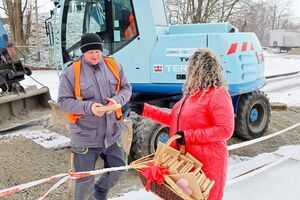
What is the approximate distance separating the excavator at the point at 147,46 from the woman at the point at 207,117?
229 centimetres


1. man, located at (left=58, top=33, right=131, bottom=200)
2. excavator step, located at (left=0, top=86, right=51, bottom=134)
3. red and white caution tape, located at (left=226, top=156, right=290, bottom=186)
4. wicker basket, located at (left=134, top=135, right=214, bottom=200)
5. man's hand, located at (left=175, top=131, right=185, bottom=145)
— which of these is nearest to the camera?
wicker basket, located at (left=134, top=135, right=214, bottom=200)

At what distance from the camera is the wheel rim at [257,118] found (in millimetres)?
6398

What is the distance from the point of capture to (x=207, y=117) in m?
2.66

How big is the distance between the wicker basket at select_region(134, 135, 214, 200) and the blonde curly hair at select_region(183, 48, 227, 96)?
0.37 m

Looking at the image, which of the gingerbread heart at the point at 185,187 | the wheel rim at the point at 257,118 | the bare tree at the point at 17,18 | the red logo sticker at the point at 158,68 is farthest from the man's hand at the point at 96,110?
the bare tree at the point at 17,18

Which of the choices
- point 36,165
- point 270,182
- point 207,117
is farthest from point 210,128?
point 36,165

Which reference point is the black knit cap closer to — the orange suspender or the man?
the man

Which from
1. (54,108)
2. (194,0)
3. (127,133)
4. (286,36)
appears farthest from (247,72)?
(286,36)

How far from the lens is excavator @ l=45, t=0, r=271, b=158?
211 inches

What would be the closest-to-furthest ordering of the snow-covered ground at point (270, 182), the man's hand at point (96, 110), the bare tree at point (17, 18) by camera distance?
the man's hand at point (96, 110)
the snow-covered ground at point (270, 182)
the bare tree at point (17, 18)

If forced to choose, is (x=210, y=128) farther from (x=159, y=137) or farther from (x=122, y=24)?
(x=122, y=24)

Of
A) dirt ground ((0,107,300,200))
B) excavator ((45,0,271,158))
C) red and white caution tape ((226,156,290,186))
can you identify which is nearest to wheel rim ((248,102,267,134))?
dirt ground ((0,107,300,200))

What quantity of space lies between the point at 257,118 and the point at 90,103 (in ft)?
14.2

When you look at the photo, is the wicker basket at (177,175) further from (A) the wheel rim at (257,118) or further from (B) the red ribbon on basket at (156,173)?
(A) the wheel rim at (257,118)
